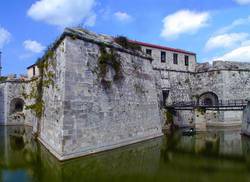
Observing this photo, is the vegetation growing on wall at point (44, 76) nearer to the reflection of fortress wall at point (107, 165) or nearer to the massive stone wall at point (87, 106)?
the massive stone wall at point (87, 106)

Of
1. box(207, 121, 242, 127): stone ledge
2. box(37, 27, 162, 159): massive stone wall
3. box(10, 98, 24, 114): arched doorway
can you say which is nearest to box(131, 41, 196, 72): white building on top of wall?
box(207, 121, 242, 127): stone ledge

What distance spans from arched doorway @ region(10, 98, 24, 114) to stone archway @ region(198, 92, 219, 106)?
1932 centimetres

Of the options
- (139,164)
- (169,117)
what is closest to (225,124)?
(169,117)

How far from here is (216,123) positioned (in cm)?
2678

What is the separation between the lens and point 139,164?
1113cm

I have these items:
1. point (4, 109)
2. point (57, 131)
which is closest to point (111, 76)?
point (57, 131)

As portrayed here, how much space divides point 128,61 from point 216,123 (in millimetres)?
14121

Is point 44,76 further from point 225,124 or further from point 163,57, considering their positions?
point 225,124

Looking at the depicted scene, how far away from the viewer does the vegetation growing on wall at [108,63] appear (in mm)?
13945

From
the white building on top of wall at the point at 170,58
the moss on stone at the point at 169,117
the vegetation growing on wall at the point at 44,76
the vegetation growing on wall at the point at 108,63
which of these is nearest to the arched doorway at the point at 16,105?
the vegetation growing on wall at the point at 44,76

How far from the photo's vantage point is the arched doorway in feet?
93.8

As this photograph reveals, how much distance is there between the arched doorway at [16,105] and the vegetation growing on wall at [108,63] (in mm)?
17694

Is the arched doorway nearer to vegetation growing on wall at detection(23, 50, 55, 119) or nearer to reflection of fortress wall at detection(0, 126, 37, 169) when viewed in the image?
vegetation growing on wall at detection(23, 50, 55, 119)

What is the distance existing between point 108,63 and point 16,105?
732 inches
